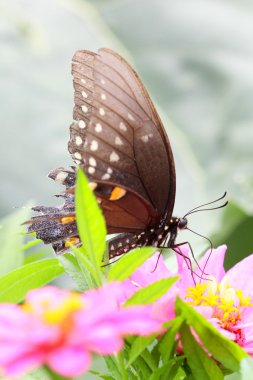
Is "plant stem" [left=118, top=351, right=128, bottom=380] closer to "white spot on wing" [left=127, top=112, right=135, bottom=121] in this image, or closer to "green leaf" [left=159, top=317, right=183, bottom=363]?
"green leaf" [left=159, top=317, right=183, bottom=363]

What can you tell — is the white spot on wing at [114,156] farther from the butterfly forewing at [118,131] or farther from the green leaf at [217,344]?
the green leaf at [217,344]

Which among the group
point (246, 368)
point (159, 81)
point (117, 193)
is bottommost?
point (246, 368)

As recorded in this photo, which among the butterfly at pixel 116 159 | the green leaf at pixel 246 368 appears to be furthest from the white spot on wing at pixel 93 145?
the green leaf at pixel 246 368

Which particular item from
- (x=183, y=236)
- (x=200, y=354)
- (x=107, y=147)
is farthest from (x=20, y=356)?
(x=183, y=236)

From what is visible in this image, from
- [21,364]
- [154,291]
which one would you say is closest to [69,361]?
[21,364]

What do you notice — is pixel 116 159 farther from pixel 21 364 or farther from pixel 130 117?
pixel 21 364

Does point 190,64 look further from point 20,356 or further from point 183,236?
point 20,356
